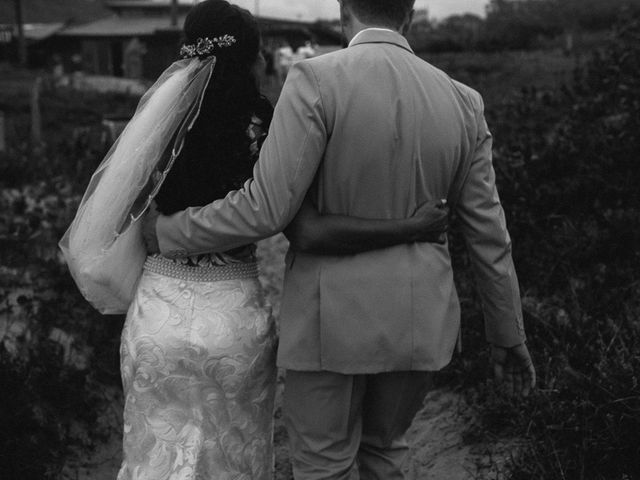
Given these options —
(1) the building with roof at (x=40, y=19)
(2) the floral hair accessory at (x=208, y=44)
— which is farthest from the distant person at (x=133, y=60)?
(2) the floral hair accessory at (x=208, y=44)

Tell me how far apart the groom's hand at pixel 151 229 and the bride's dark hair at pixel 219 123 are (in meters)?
0.06

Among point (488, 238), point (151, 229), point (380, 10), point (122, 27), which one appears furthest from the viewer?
point (122, 27)

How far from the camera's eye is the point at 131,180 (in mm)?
2965

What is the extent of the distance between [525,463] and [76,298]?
10.7ft

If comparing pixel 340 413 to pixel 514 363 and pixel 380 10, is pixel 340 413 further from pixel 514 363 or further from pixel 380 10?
pixel 380 10

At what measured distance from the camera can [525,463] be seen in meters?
3.56

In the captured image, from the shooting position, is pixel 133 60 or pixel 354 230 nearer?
pixel 354 230

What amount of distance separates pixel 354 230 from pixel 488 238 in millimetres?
515

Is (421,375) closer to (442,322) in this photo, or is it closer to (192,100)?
(442,322)

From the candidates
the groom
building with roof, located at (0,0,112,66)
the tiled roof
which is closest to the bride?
the groom

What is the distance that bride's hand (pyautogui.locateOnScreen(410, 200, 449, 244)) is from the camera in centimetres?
271

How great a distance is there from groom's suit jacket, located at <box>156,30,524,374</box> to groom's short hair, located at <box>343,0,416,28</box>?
0.05m

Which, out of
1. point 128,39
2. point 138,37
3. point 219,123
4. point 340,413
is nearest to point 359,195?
point 219,123

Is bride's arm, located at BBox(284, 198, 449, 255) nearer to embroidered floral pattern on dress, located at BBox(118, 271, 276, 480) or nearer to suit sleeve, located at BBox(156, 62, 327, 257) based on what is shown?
suit sleeve, located at BBox(156, 62, 327, 257)
